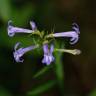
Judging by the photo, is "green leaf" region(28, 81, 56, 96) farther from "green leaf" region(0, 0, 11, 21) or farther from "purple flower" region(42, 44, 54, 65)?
"green leaf" region(0, 0, 11, 21)

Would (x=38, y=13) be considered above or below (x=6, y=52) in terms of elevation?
above

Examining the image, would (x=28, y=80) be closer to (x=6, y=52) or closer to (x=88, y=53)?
(x=6, y=52)

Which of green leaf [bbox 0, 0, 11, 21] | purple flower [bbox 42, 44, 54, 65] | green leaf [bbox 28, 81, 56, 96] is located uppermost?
green leaf [bbox 0, 0, 11, 21]

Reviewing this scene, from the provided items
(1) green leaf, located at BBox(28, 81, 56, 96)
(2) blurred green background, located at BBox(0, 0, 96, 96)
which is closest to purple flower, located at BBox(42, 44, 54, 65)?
(1) green leaf, located at BBox(28, 81, 56, 96)

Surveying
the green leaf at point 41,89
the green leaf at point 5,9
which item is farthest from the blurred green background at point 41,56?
the green leaf at point 41,89

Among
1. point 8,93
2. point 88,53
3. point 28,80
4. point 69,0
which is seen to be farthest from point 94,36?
point 8,93

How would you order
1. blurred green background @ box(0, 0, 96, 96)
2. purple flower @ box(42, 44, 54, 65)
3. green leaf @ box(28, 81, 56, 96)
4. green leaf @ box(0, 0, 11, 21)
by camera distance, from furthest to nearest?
1. blurred green background @ box(0, 0, 96, 96)
2. green leaf @ box(0, 0, 11, 21)
3. green leaf @ box(28, 81, 56, 96)
4. purple flower @ box(42, 44, 54, 65)

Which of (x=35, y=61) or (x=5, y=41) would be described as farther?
(x=35, y=61)

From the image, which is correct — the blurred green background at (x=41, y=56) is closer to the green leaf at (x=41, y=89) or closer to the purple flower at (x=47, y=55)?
the green leaf at (x=41, y=89)

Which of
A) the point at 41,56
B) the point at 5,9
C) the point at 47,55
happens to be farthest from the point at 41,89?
the point at 5,9
